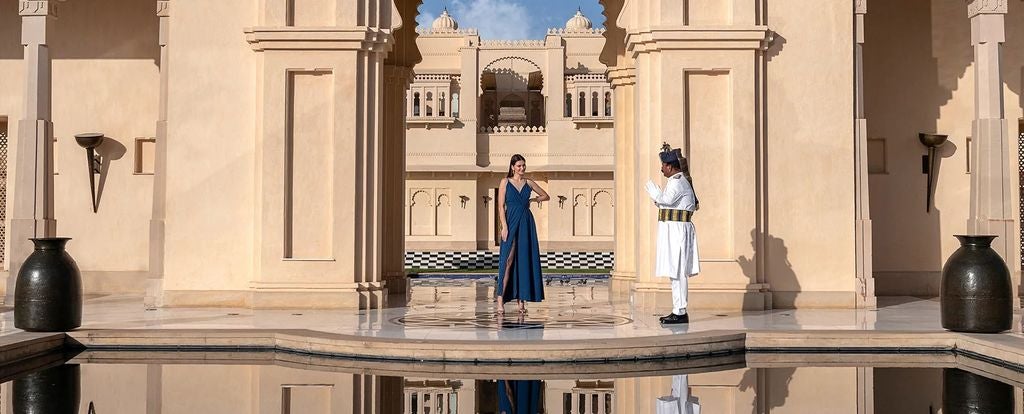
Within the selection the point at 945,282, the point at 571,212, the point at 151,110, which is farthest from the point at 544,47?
the point at 945,282

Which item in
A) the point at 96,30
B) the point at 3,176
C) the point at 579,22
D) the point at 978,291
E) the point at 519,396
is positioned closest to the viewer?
the point at 519,396

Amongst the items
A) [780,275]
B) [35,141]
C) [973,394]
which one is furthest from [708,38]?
[35,141]

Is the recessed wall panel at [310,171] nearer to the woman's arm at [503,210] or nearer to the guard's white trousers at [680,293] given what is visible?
the woman's arm at [503,210]

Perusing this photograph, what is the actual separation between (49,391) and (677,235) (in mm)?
4793

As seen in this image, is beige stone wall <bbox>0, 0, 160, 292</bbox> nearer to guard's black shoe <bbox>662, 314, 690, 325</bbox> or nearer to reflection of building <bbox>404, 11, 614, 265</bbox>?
guard's black shoe <bbox>662, 314, 690, 325</bbox>

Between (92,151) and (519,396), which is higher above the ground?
(92,151)

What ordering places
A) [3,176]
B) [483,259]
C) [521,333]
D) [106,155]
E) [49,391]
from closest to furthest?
[49,391], [521,333], [106,155], [3,176], [483,259]

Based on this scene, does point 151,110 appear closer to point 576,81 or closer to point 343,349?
point 343,349

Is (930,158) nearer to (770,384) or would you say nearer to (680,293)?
(680,293)

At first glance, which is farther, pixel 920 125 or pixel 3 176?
pixel 3 176

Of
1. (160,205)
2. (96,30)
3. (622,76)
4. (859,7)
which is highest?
(96,30)

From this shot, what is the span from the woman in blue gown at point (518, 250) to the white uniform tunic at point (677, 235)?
1.37 m

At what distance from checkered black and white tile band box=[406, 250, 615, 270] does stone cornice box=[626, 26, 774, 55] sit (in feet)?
70.3

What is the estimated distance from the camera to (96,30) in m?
14.2
